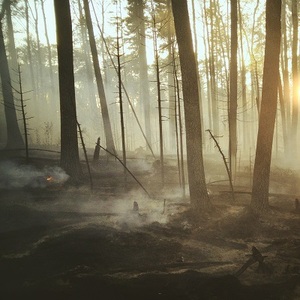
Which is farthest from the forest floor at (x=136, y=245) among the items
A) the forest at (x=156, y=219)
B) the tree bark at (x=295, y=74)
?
the tree bark at (x=295, y=74)

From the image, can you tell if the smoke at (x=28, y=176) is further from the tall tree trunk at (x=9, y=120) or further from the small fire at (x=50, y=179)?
the tall tree trunk at (x=9, y=120)

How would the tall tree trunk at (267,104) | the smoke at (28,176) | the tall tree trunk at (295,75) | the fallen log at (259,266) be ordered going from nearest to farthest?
the fallen log at (259,266)
the tall tree trunk at (267,104)
the smoke at (28,176)
the tall tree trunk at (295,75)

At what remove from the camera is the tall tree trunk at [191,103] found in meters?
7.35

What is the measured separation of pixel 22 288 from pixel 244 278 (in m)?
4.12

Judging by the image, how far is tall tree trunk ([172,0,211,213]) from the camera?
7.35 meters

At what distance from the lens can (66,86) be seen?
10695 millimetres

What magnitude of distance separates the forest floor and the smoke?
0.08 m

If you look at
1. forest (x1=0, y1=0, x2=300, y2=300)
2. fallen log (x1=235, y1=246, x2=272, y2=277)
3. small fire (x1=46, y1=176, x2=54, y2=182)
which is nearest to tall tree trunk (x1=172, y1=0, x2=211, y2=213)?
forest (x1=0, y1=0, x2=300, y2=300)

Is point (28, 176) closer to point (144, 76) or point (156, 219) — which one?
point (156, 219)

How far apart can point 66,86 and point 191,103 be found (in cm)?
568

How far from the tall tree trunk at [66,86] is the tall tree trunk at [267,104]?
6.89m

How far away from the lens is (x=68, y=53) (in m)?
10.7

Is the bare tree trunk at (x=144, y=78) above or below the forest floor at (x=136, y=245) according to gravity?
above

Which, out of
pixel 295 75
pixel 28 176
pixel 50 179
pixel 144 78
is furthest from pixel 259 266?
pixel 144 78
